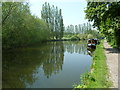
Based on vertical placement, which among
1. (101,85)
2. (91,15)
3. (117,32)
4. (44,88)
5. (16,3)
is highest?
(16,3)

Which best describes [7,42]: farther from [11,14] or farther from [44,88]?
[44,88]

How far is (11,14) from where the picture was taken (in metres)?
24.6

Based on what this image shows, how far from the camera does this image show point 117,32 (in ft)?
72.1

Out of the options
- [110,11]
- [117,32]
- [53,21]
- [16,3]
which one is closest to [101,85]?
[110,11]

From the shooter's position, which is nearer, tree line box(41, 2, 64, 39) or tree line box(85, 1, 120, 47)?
tree line box(85, 1, 120, 47)

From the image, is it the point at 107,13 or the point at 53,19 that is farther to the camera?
the point at 53,19

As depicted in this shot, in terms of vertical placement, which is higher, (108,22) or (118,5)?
(118,5)

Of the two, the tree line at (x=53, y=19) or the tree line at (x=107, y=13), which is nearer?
the tree line at (x=107, y=13)

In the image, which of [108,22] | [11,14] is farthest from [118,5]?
[11,14]

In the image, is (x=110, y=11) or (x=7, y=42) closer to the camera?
(x=110, y=11)

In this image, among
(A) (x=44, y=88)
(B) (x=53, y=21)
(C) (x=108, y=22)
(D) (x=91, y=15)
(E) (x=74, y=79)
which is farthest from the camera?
(B) (x=53, y=21)

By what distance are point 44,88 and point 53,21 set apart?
6526 cm

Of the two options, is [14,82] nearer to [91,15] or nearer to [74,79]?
[74,79]

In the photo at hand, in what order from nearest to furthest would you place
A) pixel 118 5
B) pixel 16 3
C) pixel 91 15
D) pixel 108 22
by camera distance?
pixel 118 5 → pixel 108 22 → pixel 91 15 → pixel 16 3
